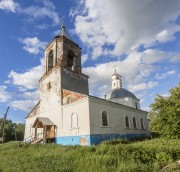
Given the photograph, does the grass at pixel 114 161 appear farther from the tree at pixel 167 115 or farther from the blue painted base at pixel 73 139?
the blue painted base at pixel 73 139

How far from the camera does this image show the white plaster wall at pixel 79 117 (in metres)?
17.9

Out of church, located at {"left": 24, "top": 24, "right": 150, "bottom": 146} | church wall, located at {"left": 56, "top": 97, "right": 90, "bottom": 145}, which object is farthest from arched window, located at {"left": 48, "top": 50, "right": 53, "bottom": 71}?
church wall, located at {"left": 56, "top": 97, "right": 90, "bottom": 145}

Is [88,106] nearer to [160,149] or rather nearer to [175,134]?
[175,134]

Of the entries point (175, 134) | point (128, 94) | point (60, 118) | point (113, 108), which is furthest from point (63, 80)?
point (128, 94)

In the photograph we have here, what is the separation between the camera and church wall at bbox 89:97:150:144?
18.0 meters

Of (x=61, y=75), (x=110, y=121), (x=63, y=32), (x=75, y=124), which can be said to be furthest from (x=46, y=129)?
(x=63, y=32)

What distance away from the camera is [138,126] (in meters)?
26.9

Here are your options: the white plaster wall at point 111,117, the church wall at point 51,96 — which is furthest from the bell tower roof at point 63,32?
the white plaster wall at point 111,117

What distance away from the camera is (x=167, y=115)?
45.2 ft

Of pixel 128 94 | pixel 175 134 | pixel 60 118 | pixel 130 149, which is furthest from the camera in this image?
pixel 128 94

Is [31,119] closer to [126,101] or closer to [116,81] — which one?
[126,101]

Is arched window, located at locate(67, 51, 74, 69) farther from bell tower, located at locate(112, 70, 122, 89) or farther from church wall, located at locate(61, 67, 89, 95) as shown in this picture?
bell tower, located at locate(112, 70, 122, 89)

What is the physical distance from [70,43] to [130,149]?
18162 millimetres

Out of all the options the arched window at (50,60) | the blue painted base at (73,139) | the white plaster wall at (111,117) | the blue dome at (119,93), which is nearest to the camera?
the blue painted base at (73,139)
